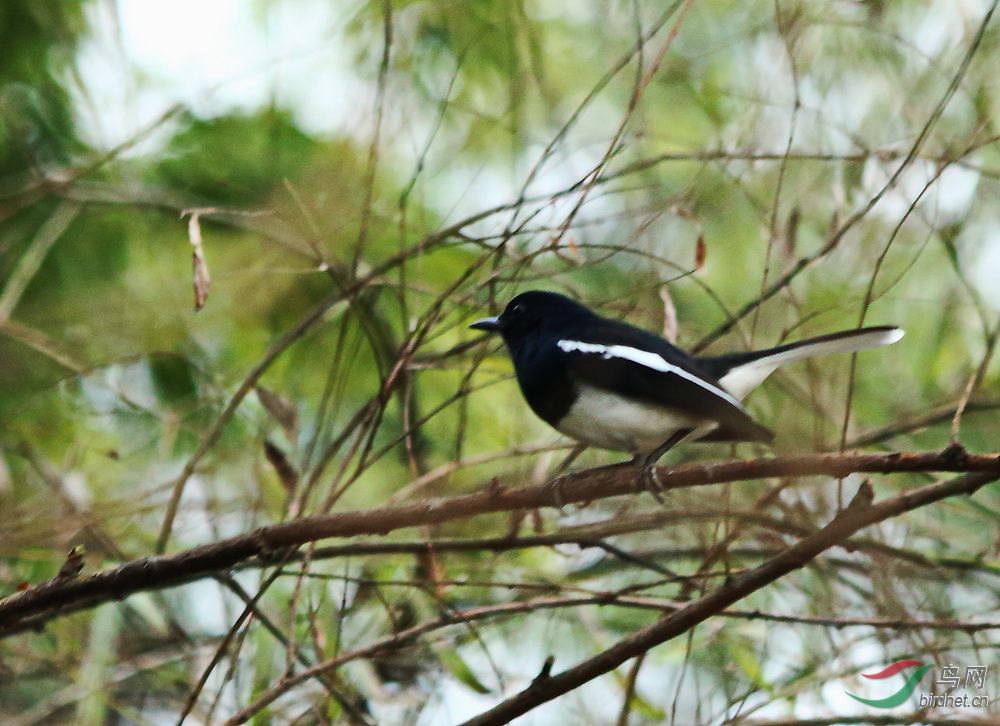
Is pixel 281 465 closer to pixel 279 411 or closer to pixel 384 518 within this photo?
pixel 279 411

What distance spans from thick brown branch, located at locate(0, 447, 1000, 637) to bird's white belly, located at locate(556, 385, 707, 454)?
364mm

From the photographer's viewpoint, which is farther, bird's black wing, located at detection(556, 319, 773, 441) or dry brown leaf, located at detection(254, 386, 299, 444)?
dry brown leaf, located at detection(254, 386, 299, 444)

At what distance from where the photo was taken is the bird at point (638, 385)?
2377mm

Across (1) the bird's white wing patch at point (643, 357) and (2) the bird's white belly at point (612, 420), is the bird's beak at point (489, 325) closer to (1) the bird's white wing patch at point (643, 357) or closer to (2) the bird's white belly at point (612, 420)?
(1) the bird's white wing patch at point (643, 357)

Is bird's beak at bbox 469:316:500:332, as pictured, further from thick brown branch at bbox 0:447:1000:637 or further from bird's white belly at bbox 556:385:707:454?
thick brown branch at bbox 0:447:1000:637

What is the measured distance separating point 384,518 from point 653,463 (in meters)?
0.71

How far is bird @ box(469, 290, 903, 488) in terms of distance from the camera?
2.38 m

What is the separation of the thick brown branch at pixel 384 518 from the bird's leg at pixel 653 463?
23mm

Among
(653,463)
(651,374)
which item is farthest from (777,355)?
(653,463)

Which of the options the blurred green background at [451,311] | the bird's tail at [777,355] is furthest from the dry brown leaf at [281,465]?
the bird's tail at [777,355]

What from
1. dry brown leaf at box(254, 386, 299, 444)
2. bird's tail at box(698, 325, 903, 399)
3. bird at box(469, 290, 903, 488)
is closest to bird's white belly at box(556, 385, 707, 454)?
bird at box(469, 290, 903, 488)

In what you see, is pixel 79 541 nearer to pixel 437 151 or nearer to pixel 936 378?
pixel 437 151

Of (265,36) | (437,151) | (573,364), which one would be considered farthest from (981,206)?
(265,36)

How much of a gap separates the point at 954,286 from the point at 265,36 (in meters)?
2.10
